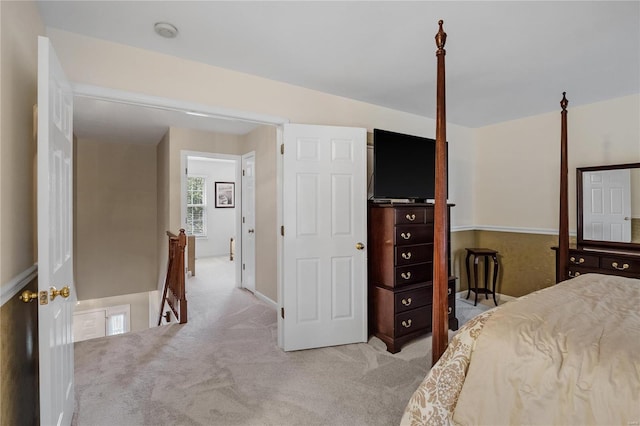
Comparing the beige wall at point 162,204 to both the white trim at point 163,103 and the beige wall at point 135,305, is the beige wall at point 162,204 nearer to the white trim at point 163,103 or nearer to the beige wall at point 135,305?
the beige wall at point 135,305

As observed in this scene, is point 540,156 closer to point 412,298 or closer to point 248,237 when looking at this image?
point 412,298

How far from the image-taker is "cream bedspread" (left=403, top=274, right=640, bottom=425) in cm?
96

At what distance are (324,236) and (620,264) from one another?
2.63 meters

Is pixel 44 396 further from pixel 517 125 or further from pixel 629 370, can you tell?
pixel 517 125

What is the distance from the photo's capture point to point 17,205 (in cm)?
139

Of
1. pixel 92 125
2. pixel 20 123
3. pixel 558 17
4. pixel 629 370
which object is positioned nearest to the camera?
pixel 629 370

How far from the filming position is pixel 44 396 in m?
1.23

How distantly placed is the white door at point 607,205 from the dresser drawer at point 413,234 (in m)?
1.82

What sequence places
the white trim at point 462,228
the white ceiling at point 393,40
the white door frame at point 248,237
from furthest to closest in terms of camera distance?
the white door frame at point 248,237 → the white trim at point 462,228 → the white ceiling at point 393,40

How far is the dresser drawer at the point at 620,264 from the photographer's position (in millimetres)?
2689

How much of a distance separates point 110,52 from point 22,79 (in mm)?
764

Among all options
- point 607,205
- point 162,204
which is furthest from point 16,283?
point 607,205

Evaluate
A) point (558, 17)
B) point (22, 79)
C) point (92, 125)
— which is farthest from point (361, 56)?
point (92, 125)

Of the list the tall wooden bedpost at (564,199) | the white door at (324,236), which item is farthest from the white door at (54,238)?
the tall wooden bedpost at (564,199)
